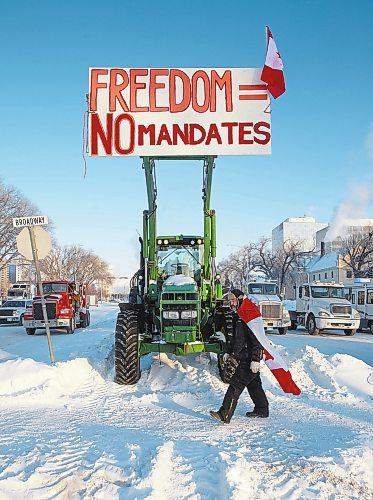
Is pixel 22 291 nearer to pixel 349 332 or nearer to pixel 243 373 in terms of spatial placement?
pixel 349 332

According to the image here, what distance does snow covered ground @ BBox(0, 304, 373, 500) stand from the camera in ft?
15.1

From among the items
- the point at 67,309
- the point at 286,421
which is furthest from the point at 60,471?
the point at 67,309

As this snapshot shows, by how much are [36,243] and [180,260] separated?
10.3 feet

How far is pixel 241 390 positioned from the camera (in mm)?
7066

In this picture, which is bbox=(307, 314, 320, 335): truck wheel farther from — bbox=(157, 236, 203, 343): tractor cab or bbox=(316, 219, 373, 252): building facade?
bbox=(316, 219, 373, 252): building facade

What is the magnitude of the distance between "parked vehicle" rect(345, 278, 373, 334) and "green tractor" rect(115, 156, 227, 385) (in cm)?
1703

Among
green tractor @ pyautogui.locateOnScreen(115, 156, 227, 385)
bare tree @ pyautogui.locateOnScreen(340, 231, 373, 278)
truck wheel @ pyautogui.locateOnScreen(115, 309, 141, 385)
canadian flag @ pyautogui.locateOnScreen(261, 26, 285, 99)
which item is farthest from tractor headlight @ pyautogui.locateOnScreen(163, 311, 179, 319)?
bare tree @ pyautogui.locateOnScreen(340, 231, 373, 278)

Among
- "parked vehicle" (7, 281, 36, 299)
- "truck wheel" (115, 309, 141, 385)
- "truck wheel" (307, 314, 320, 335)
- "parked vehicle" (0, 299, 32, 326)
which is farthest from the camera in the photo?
"parked vehicle" (7, 281, 36, 299)

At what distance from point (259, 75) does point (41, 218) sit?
5.50 meters

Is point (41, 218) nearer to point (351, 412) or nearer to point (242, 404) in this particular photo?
point (242, 404)

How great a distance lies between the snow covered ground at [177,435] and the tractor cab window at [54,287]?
572 inches

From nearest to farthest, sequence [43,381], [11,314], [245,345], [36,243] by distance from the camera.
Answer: [245,345], [43,381], [36,243], [11,314]

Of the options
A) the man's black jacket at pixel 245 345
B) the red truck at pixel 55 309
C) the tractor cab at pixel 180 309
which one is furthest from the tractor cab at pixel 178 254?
the red truck at pixel 55 309

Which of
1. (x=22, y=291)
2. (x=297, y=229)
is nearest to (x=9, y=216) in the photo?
(x=22, y=291)
